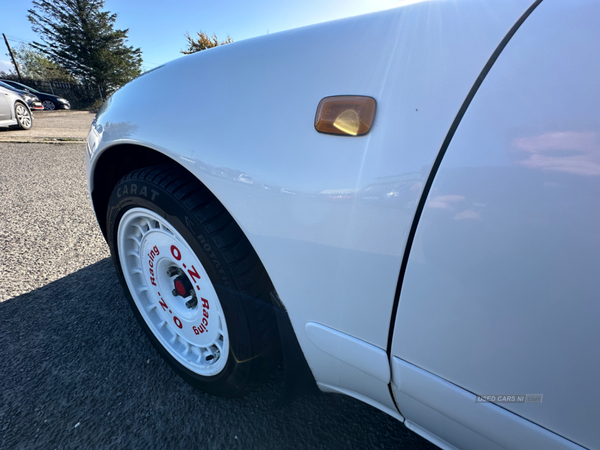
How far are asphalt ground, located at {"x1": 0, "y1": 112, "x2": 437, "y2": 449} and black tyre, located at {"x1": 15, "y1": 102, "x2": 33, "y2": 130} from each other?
24.8 ft

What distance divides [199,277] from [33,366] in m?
1.01

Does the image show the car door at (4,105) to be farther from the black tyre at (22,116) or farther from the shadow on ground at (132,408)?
the shadow on ground at (132,408)

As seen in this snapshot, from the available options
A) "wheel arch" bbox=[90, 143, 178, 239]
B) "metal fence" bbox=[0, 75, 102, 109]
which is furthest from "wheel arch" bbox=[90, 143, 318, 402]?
"metal fence" bbox=[0, 75, 102, 109]

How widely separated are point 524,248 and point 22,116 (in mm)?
10312

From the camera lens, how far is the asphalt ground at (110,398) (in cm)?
116

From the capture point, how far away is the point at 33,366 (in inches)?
56.1

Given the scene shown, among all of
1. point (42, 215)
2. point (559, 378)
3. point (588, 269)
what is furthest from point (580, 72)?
point (42, 215)

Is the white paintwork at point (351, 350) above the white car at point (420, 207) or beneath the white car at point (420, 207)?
beneath

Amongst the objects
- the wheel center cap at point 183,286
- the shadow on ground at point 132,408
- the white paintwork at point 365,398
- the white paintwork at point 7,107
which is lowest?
the shadow on ground at point 132,408

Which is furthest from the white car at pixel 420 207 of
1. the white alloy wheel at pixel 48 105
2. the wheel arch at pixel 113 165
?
the white alloy wheel at pixel 48 105

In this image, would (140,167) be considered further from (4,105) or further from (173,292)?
(4,105)

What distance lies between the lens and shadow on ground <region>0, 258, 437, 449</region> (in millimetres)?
1154

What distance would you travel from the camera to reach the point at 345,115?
0.69m

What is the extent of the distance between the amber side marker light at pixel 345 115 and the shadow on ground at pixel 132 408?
39.8 inches
